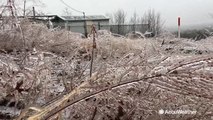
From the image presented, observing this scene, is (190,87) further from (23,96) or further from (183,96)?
(23,96)

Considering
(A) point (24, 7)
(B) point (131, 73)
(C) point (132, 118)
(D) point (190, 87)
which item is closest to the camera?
(D) point (190, 87)

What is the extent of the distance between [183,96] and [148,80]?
1.00 ft

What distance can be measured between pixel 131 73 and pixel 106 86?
0.27 metres

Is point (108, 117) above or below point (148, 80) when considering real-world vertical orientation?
below

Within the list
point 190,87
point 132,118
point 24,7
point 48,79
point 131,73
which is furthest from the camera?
point 24,7

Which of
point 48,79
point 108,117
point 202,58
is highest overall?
point 202,58

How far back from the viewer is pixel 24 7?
8.73m

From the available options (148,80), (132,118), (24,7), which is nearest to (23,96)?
(132,118)

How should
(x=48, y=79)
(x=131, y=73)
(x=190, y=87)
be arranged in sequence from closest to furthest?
(x=190, y=87) → (x=131, y=73) → (x=48, y=79)

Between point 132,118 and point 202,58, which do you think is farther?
point 132,118

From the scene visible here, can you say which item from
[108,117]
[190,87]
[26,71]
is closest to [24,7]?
[26,71]

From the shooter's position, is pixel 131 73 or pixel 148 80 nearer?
pixel 148 80

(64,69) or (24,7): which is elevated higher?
(24,7)

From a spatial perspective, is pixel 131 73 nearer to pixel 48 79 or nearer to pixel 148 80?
pixel 148 80
